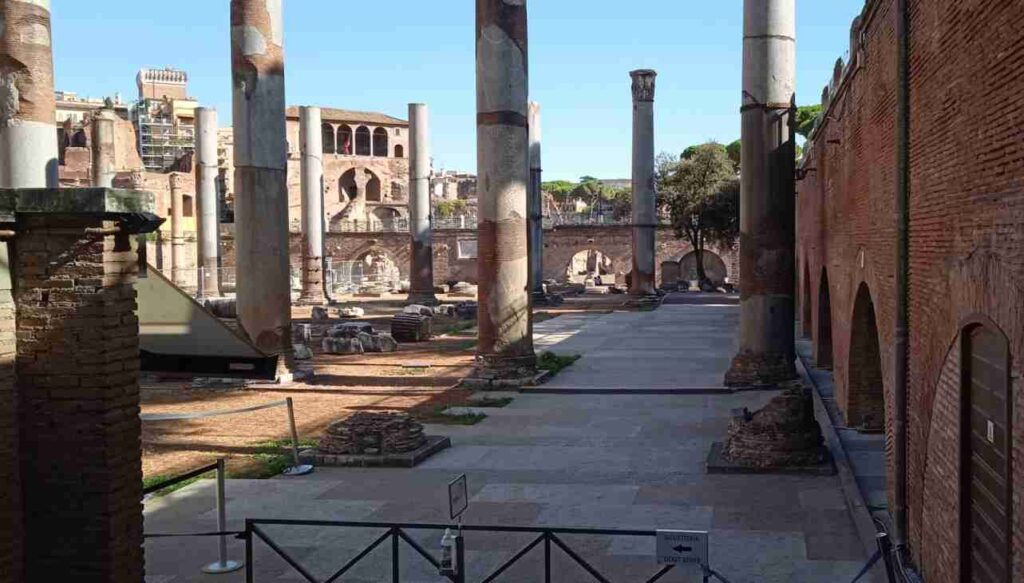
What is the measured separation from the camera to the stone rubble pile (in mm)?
12219

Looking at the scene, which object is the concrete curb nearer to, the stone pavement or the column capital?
the stone pavement

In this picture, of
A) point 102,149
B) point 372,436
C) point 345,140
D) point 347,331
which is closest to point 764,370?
point 372,436

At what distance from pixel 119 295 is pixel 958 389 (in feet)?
16.9

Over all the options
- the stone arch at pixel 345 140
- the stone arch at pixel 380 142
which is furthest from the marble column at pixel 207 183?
the stone arch at pixel 380 142

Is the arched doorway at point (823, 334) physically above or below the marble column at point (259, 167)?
below

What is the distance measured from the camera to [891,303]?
29.2 feet

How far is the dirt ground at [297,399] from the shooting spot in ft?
43.1

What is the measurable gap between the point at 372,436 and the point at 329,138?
7538 centimetres

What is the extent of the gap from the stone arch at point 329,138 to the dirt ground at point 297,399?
5983 cm

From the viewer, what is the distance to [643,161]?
38.9m

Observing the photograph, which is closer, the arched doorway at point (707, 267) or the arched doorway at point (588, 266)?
the arched doorway at point (707, 267)

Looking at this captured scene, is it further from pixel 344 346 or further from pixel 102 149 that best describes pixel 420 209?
pixel 344 346

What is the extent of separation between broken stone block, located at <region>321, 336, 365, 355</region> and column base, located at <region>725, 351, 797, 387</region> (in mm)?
10921

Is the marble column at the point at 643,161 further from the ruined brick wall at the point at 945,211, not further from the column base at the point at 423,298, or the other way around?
the ruined brick wall at the point at 945,211
